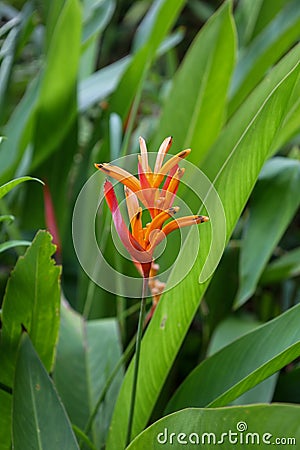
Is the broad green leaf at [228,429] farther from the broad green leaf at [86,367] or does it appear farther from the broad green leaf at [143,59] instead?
the broad green leaf at [143,59]

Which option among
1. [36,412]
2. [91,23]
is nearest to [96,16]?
[91,23]

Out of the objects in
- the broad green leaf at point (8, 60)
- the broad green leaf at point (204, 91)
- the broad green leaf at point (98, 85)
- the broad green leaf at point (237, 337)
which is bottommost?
the broad green leaf at point (237, 337)

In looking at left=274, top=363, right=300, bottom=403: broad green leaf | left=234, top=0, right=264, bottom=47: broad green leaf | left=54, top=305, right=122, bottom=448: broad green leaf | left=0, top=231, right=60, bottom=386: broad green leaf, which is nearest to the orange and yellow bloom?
left=0, top=231, right=60, bottom=386: broad green leaf

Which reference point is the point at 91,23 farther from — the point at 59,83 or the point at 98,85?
the point at 59,83

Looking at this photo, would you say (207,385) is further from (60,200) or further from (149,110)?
(149,110)

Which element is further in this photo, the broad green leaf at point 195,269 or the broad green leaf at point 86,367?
the broad green leaf at point 86,367

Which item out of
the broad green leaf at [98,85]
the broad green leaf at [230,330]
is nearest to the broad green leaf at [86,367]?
the broad green leaf at [230,330]
